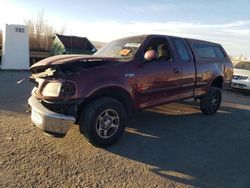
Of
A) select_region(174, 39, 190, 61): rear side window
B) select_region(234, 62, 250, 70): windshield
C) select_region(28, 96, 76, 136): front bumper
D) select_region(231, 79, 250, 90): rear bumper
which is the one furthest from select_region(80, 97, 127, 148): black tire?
select_region(234, 62, 250, 70): windshield

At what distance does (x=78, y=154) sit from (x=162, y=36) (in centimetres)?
309

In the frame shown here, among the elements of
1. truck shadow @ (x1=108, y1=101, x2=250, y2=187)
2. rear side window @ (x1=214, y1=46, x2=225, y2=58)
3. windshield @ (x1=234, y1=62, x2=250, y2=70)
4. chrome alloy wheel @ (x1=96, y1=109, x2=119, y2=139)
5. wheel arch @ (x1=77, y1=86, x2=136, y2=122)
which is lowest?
truck shadow @ (x1=108, y1=101, x2=250, y2=187)

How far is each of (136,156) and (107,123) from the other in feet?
2.34

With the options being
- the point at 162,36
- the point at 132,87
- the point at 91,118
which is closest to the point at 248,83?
the point at 162,36

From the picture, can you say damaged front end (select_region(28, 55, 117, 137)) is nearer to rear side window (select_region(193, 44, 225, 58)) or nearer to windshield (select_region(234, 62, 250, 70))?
rear side window (select_region(193, 44, 225, 58))

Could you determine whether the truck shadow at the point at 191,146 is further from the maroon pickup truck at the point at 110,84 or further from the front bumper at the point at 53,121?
the front bumper at the point at 53,121

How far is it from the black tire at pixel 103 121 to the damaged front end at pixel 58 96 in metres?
0.23

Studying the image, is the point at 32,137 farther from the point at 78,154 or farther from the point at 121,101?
the point at 121,101

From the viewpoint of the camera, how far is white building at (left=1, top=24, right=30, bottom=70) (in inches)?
551

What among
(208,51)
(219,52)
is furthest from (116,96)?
(219,52)

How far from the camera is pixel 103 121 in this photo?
474 centimetres

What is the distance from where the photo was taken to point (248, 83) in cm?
1208

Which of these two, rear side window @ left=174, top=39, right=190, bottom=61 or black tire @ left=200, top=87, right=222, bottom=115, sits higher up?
rear side window @ left=174, top=39, right=190, bottom=61

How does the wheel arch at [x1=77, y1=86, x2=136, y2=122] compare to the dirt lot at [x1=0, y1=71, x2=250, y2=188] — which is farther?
the wheel arch at [x1=77, y1=86, x2=136, y2=122]
